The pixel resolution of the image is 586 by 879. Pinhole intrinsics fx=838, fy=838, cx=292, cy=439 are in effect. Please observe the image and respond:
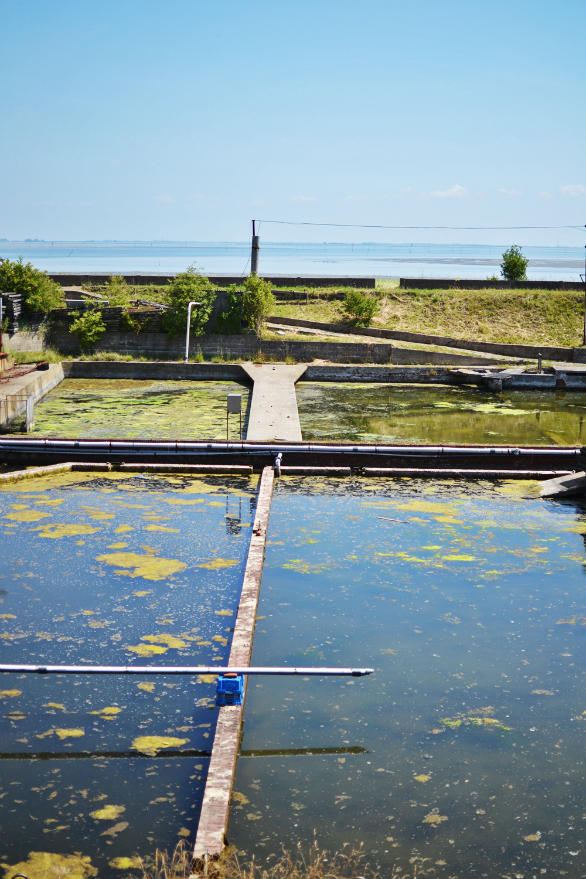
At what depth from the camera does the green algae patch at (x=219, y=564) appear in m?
10.4

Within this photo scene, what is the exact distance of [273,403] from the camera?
2102 centimetres

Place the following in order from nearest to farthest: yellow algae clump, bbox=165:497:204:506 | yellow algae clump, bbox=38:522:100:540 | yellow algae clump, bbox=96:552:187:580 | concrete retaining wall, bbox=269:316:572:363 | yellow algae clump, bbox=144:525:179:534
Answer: yellow algae clump, bbox=96:552:187:580 < yellow algae clump, bbox=38:522:100:540 < yellow algae clump, bbox=144:525:179:534 < yellow algae clump, bbox=165:497:204:506 < concrete retaining wall, bbox=269:316:572:363

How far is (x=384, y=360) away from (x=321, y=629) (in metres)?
20.3

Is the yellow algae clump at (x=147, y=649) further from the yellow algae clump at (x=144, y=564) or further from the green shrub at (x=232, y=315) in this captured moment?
the green shrub at (x=232, y=315)

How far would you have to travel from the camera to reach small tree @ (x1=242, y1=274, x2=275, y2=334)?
2864 cm

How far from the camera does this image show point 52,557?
10.6 m

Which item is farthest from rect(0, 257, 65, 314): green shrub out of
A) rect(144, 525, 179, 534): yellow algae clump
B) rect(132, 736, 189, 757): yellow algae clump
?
rect(132, 736, 189, 757): yellow algae clump

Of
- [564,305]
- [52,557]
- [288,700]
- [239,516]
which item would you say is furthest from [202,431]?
[564,305]

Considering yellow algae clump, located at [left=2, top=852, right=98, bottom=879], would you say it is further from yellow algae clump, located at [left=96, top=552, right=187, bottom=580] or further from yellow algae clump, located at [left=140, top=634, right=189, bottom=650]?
yellow algae clump, located at [left=96, top=552, right=187, bottom=580]

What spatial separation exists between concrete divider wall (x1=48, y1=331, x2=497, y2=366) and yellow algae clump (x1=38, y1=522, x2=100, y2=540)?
17.3 m

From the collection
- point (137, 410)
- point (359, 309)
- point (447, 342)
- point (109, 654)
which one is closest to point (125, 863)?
point (109, 654)

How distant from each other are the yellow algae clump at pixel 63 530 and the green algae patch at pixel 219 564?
6.65 feet

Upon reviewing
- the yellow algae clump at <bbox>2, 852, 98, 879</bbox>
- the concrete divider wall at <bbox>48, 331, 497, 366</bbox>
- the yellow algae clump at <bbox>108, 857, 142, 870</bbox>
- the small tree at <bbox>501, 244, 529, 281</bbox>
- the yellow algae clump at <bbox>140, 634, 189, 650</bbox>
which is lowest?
the yellow algae clump at <bbox>2, 852, 98, 879</bbox>

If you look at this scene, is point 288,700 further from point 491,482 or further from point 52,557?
point 491,482
